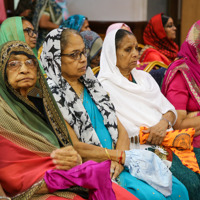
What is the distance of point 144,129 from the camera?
2834 millimetres

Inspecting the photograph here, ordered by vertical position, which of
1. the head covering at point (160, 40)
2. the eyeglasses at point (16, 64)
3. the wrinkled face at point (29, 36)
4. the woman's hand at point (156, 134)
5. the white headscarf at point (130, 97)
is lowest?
the head covering at point (160, 40)

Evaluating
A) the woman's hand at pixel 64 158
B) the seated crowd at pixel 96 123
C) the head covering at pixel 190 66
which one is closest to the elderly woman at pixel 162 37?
the seated crowd at pixel 96 123

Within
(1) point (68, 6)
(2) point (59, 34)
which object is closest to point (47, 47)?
(2) point (59, 34)

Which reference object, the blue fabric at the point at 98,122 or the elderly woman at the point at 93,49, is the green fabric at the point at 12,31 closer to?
the elderly woman at the point at 93,49

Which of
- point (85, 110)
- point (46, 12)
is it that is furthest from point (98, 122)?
point (46, 12)

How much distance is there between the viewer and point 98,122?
2594 mm

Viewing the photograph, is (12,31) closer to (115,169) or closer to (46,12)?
(46,12)

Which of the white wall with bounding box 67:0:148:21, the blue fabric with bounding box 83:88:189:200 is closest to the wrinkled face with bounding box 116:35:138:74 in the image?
the blue fabric with bounding box 83:88:189:200

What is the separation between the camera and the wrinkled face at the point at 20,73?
2.10 meters

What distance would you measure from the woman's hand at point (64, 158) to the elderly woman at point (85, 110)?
309mm

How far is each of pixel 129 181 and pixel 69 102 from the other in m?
0.58

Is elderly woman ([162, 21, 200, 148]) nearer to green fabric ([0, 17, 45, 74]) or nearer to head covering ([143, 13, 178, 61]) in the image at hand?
green fabric ([0, 17, 45, 74])

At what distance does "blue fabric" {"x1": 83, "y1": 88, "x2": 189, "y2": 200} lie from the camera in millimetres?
2291

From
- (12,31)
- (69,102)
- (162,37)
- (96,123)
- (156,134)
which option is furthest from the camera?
(162,37)
